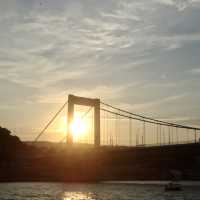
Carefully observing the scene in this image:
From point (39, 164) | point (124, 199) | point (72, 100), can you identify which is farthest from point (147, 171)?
point (124, 199)

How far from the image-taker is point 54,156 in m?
113

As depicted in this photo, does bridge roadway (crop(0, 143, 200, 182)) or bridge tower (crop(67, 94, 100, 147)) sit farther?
bridge tower (crop(67, 94, 100, 147))

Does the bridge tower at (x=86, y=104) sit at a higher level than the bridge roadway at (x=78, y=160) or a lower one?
higher

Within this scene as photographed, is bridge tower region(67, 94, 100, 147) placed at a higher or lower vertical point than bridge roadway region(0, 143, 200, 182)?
higher

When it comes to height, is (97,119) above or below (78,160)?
above

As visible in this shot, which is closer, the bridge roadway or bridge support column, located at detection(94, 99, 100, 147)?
the bridge roadway

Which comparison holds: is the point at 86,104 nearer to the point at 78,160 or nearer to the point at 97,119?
the point at 97,119

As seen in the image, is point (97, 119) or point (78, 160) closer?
point (78, 160)

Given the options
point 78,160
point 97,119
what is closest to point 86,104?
point 97,119

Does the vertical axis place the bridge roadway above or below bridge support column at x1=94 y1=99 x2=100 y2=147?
below

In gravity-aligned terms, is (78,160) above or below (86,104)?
below

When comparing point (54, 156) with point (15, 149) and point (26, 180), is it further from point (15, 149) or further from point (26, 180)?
point (15, 149)

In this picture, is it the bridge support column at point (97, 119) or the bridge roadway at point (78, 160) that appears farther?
the bridge support column at point (97, 119)

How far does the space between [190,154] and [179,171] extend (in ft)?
212
